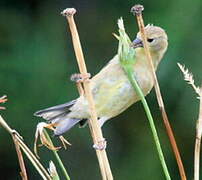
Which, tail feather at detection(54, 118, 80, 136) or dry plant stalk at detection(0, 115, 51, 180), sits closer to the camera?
dry plant stalk at detection(0, 115, 51, 180)

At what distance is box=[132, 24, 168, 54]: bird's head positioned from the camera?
36.0 inches

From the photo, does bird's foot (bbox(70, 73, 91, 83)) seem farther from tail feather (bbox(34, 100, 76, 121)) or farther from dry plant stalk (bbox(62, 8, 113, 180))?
tail feather (bbox(34, 100, 76, 121))

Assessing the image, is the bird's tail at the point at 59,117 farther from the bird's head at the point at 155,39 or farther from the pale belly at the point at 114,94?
the bird's head at the point at 155,39

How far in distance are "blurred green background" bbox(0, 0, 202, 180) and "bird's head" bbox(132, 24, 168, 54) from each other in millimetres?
906

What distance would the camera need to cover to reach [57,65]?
6.97 ft

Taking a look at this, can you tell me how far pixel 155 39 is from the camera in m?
0.96

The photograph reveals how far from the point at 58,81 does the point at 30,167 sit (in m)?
0.31

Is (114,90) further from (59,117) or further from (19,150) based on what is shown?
(19,150)

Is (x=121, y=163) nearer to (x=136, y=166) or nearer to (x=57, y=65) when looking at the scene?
(x=136, y=166)

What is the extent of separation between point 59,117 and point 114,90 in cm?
9

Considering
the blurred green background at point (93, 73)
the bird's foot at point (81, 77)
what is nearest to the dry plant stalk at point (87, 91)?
the bird's foot at point (81, 77)

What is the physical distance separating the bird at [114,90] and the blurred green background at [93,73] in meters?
0.86

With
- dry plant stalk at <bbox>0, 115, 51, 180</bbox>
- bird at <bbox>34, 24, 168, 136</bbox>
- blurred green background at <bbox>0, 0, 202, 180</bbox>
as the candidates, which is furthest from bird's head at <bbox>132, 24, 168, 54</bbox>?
blurred green background at <bbox>0, 0, 202, 180</bbox>

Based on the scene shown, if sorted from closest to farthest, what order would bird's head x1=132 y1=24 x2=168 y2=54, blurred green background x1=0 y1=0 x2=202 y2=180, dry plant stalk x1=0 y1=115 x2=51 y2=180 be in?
1. dry plant stalk x1=0 y1=115 x2=51 y2=180
2. bird's head x1=132 y1=24 x2=168 y2=54
3. blurred green background x1=0 y1=0 x2=202 y2=180
